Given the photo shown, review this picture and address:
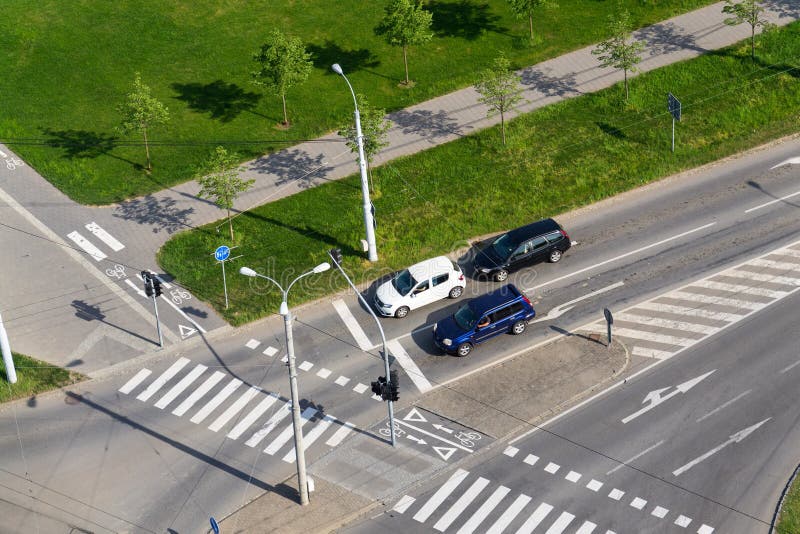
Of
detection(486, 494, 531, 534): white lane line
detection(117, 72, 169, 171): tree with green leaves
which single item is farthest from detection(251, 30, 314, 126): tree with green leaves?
detection(486, 494, 531, 534): white lane line

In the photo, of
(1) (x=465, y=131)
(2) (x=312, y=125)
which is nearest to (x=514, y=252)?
(1) (x=465, y=131)

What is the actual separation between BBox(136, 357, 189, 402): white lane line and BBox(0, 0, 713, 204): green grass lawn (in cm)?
1474

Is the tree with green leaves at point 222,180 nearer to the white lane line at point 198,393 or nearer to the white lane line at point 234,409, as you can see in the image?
the white lane line at point 198,393

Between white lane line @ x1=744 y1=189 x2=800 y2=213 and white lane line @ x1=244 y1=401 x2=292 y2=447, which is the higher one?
white lane line @ x1=744 y1=189 x2=800 y2=213

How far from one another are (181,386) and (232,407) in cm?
298

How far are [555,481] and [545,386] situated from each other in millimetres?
5622

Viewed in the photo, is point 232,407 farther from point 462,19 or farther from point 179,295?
point 462,19

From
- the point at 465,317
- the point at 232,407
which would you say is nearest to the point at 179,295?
the point at 232,407

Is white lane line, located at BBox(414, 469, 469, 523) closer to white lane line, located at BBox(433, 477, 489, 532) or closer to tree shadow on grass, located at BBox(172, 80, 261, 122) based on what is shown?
white lane line, located at BBox(433, 477, 489, 532)

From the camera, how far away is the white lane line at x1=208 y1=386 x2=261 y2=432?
41.5 metres

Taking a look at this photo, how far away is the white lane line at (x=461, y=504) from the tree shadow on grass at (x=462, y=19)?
36967 millimetres

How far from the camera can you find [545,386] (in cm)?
4222

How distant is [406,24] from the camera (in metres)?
61.0

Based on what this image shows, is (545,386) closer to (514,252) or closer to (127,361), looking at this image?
(514,252)
